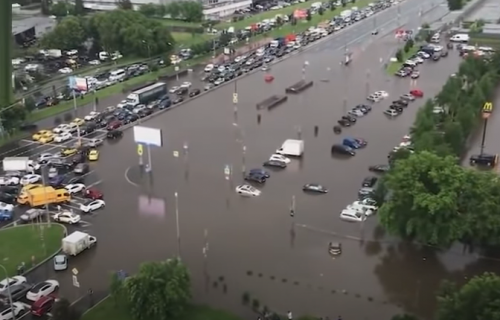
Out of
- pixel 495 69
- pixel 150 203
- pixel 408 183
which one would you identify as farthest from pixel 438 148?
pixel 495 69

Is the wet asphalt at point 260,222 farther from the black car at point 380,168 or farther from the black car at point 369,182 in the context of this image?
the black car at point 380,168

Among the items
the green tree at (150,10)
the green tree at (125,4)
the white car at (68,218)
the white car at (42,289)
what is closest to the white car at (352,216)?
the white car at (68,218)

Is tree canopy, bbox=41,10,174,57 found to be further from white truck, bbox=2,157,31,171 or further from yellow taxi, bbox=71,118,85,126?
white truck, bbox=2,157,31,171

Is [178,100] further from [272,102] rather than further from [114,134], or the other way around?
[114,134]

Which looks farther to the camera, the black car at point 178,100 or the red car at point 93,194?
the black car at point 178,100

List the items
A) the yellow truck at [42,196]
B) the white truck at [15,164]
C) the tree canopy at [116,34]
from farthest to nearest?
the tree canopy at [116,34]
the white truck at [15,164]
the yellow truck at [42,196]

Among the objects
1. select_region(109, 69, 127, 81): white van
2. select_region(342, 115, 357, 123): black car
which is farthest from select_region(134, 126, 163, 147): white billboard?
select_region(109, 69, 127, 81): white van

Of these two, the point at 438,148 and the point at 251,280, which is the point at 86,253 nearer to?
the point at 251,280
